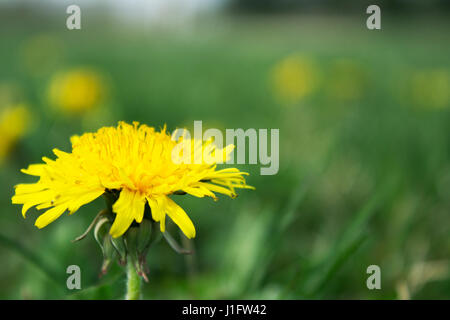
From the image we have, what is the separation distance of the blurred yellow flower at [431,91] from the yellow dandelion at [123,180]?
2776 millimetres

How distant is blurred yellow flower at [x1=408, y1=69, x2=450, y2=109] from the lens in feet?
10.2

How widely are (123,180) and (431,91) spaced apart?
9.90 ft

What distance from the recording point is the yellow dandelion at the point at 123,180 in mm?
714

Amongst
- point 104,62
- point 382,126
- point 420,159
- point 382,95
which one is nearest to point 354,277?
point 420,159

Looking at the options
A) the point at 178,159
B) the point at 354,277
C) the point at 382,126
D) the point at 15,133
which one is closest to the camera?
the point at 178,159

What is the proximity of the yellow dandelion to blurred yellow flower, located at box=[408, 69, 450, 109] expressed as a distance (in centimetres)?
278

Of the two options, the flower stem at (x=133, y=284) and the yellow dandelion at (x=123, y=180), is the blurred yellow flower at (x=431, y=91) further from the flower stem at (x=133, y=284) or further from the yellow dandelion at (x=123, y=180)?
the flower stem at (x=133, y=284)

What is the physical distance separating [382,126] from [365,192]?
44.9 inches

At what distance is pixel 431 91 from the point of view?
317cm

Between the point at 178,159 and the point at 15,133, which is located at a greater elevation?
the point at 15,133

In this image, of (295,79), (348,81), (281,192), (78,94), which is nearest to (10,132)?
(78,94)

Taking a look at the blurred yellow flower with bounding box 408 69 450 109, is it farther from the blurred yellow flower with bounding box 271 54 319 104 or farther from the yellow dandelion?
the yellow dandelion
